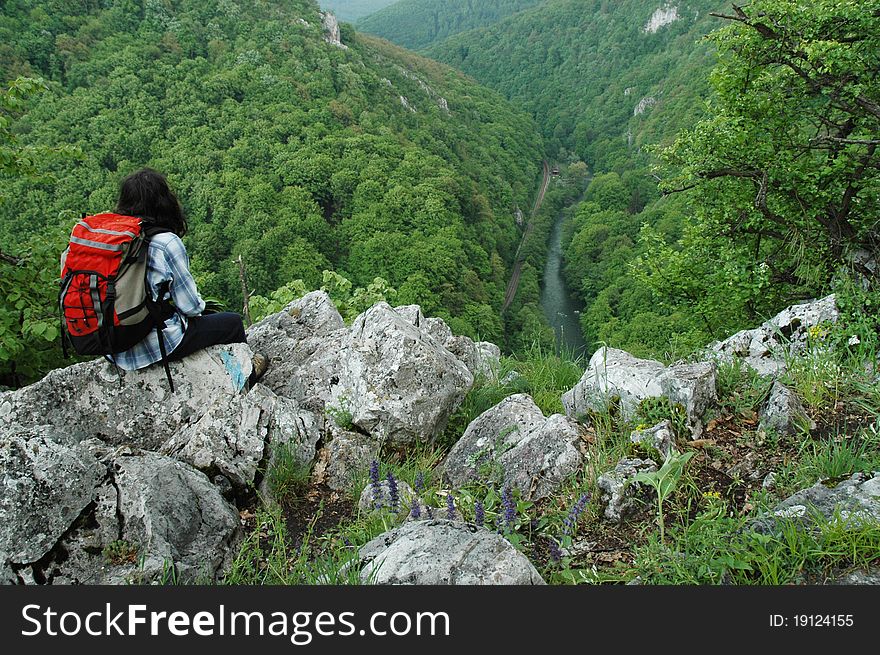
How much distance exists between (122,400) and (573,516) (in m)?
2.92

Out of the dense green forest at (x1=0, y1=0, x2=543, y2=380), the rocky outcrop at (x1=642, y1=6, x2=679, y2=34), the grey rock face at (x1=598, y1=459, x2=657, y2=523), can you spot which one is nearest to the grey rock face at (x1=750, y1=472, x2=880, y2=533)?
the grey rock face at (x1=598, y1=459, x2=657, y2=523)

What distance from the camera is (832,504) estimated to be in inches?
90.1

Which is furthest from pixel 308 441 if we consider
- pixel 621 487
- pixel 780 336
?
pixel 780 336

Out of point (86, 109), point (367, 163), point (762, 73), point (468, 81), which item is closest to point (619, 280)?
point (367, 163)

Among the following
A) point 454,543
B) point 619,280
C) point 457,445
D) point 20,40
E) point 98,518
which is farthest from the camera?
point 20,40

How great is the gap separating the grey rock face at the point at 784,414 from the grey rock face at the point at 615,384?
1.95ft

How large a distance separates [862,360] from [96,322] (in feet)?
15.2

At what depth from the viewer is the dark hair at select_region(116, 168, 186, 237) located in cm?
325

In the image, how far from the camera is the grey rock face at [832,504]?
7.12 ft

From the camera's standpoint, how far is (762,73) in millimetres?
7609

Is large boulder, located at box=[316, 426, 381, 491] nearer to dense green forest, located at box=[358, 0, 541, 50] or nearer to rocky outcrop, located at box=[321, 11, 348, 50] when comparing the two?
rocky outcrop, located at box=[321, 11, 348, 50]

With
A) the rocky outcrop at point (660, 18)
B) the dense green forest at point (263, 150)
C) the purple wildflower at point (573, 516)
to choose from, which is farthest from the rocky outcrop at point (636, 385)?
the rocky outcrop at point (660, 18)

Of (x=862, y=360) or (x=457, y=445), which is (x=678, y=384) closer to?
(x=862, y=360)

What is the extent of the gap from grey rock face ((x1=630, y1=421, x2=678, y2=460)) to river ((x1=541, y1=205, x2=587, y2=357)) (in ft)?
121
